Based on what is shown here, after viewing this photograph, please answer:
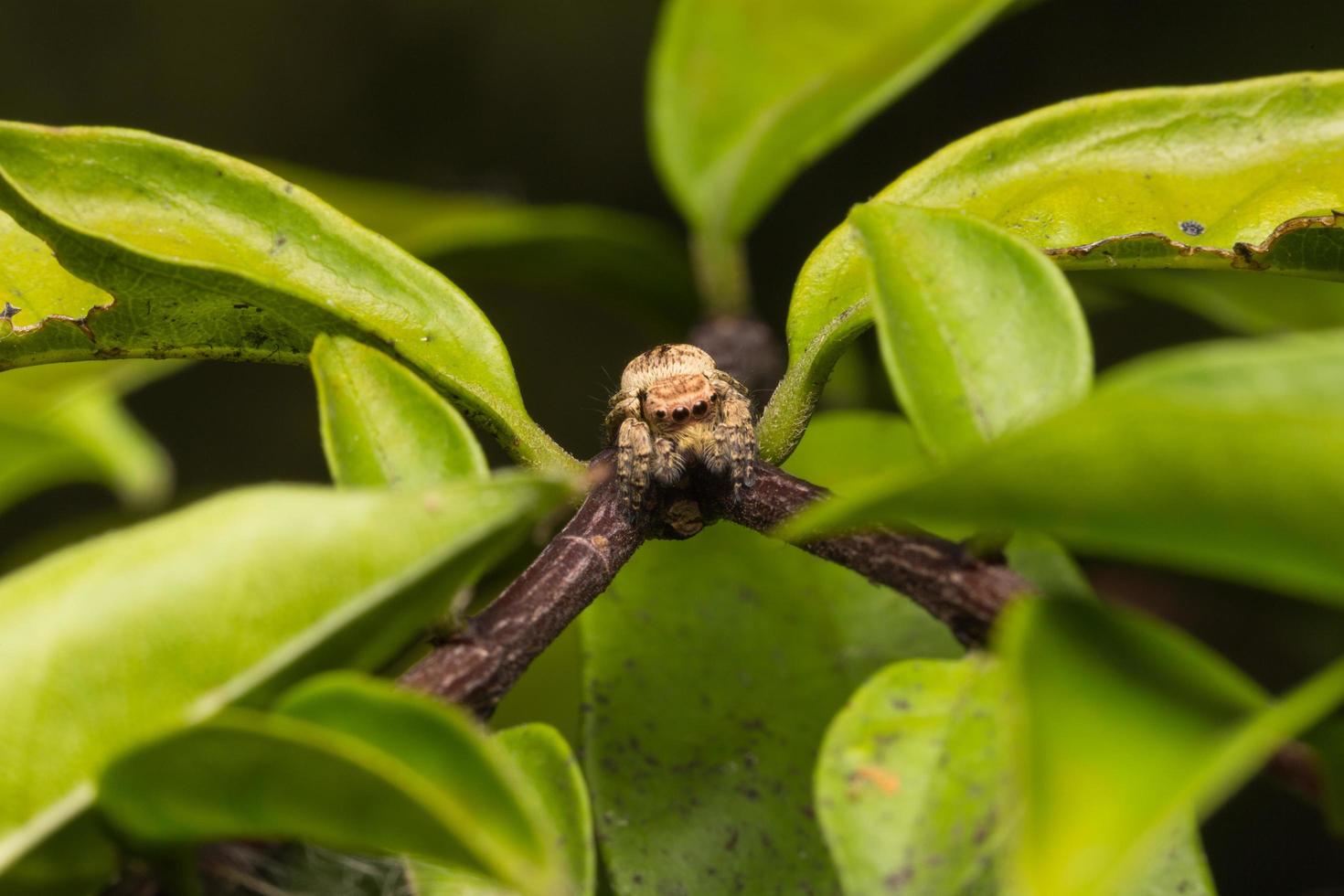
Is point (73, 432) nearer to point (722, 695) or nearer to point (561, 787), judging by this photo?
point (722, 695)

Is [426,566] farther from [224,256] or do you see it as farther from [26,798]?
[224,256]

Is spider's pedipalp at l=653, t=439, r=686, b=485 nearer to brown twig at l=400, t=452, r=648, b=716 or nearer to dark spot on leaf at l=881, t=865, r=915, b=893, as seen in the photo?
brown twig at l=400, t=452, r=648, b=716

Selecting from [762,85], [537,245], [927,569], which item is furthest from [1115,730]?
[537,245]

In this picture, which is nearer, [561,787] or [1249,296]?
[561,787]

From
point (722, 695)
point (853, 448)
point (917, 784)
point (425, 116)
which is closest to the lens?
point (917, 784)

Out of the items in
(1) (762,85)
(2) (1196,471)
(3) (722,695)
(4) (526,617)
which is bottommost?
(3) (722,695)

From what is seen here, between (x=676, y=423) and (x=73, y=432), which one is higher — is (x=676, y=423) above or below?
above

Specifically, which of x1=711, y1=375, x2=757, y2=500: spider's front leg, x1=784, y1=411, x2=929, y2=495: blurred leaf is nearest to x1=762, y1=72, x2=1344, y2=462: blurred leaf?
x1=711, y1=375, x2=757, y2=500: spider's front leg
